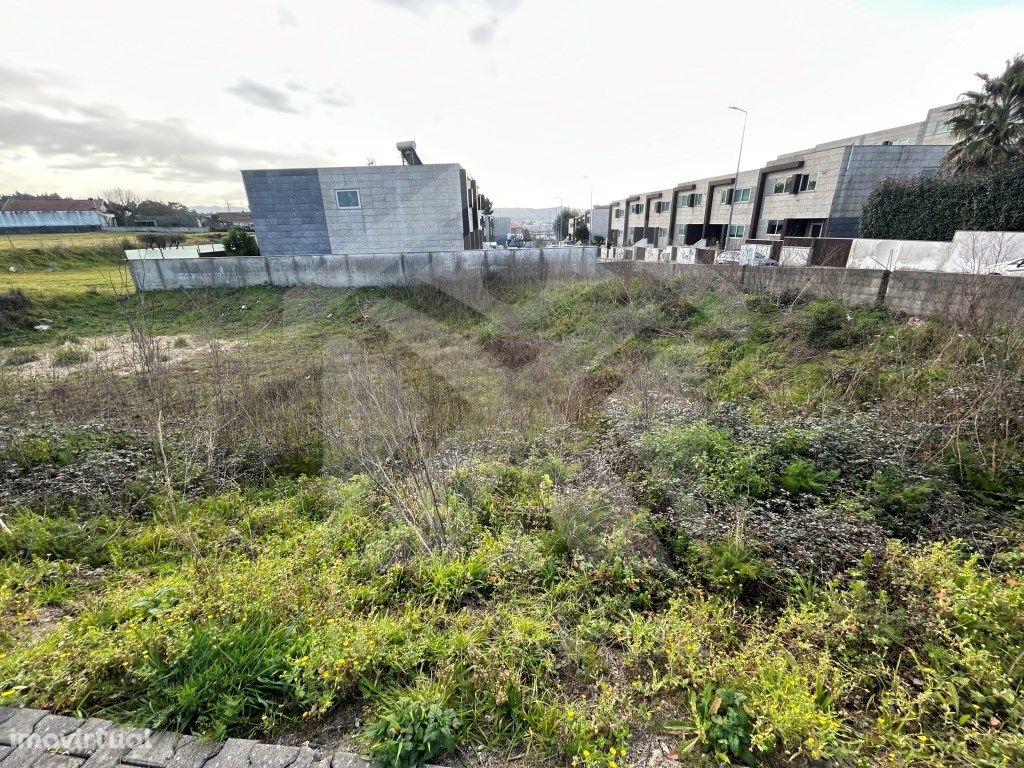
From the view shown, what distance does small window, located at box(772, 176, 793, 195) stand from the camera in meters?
20.3

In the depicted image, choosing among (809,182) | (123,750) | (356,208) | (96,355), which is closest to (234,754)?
(123,750)

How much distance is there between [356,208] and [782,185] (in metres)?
21.5

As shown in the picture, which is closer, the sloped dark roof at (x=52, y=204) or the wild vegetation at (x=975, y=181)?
the wild vegetation at (x=975, y=181)

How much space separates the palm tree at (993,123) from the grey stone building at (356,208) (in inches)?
695

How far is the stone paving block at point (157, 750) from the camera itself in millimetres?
1643

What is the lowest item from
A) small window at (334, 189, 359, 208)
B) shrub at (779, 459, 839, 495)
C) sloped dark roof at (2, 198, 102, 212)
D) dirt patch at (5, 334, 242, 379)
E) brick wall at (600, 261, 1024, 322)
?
dirt patch at (5, 334, 242, 379)

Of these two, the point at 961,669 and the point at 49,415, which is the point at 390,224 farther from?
the point at 961,669

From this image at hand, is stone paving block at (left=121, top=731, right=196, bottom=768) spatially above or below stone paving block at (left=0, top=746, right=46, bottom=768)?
below

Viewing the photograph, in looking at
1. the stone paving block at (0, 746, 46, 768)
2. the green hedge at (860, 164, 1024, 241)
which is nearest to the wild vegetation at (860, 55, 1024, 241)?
the green hedge at (860, 164, 1024, 241)

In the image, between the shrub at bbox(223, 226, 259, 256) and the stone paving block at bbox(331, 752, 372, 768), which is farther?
the shrub at bbox(223, 226, 259, 256)

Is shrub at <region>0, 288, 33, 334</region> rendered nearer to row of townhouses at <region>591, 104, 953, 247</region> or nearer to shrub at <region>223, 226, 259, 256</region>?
shrub at <region>223, 226, 259, 256</region>

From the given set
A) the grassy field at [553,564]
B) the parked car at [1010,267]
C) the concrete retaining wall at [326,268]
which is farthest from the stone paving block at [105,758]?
the concrete retaining wall at [326,268]

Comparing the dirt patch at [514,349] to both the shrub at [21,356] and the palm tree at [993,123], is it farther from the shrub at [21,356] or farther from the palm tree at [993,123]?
the palm tree at [993,123]

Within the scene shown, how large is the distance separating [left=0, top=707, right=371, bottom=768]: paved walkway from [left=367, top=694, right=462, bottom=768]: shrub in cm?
10
